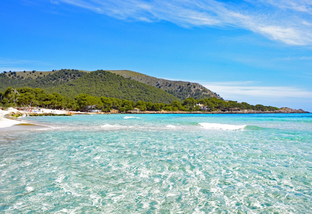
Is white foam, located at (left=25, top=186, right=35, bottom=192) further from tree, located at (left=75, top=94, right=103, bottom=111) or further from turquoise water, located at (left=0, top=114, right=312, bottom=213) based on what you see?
tree, located at (left=75, top=94, right=103, bottom=111)

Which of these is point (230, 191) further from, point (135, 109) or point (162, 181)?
point (135, 109)

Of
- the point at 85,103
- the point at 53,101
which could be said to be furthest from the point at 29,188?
the point at 85,103

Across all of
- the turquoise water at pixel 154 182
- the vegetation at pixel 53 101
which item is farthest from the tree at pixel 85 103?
the turquoise water at pixel 154 182

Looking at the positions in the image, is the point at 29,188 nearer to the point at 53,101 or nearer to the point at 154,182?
the point at 154,182

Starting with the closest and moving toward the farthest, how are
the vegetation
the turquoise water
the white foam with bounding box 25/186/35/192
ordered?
the turquoise water
the white foam with bounding box 25/186/35/192
the vegetation

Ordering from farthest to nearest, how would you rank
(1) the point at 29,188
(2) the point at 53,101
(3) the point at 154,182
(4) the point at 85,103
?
(4) the point at 85,103, (2) the point at 53,101, (3) the point at 154,182, (1) the point at 29,188

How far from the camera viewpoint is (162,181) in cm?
778

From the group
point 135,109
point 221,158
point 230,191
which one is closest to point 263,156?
point 221,158

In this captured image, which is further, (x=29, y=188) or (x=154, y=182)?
(x=154, y=182)

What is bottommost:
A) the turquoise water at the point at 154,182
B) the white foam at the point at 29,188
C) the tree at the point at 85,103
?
the white foam at the point at 29,188

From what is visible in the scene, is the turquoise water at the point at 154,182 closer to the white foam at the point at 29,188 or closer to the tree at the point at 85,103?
the white foam at the point at 29,188

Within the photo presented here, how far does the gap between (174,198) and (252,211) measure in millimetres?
2025

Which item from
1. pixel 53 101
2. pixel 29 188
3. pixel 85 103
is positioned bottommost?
pixel 29 188

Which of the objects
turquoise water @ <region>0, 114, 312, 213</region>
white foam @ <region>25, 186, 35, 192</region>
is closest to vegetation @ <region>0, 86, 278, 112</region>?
turquoise water @ <region>0, 114, 312, 213</region>
